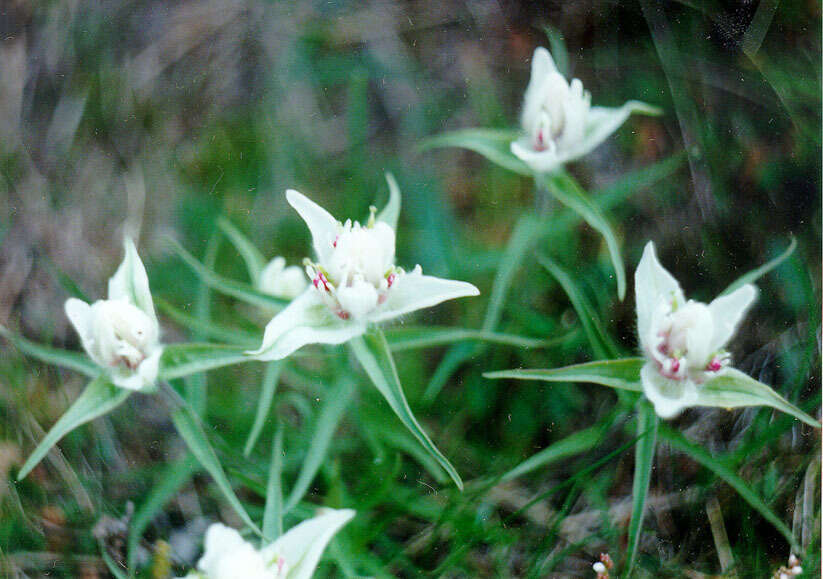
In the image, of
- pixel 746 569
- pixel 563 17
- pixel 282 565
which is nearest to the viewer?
pixel 282 565

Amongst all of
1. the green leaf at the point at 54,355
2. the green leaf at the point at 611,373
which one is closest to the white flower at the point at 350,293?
the green leaf at the point at 611,373

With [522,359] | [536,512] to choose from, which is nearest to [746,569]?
[536,512]

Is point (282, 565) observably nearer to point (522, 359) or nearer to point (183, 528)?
point (183, 528)

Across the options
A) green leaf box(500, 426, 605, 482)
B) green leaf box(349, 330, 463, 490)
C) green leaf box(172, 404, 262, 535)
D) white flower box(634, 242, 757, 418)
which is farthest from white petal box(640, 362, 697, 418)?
green leaf box(172, 404, 262, 535)

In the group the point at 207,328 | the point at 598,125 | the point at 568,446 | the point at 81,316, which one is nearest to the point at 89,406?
the point at 81,316

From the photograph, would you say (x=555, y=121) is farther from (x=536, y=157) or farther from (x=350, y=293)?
(x=350, y=293)

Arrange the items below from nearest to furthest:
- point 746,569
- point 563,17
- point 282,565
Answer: point 282,565
point 746,569
point 563,17
